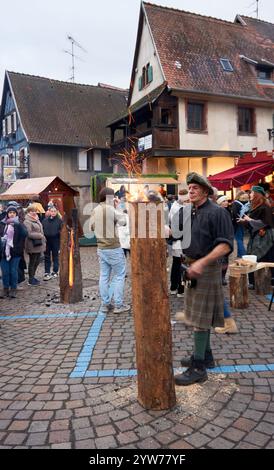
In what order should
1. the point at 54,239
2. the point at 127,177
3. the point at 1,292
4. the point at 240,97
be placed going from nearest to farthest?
the point at 1,292 < the point at 54,239 < the point at 127,177 < the point at 240,97

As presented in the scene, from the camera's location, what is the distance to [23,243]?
26.0ft

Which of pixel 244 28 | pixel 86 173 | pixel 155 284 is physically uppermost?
pixel 244 28

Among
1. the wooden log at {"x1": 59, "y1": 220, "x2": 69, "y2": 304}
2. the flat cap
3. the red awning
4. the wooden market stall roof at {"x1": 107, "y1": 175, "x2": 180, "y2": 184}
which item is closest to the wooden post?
the flat cap

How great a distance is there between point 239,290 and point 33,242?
16.5 feet

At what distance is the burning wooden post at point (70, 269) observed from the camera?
679 cm

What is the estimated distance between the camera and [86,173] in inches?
1108

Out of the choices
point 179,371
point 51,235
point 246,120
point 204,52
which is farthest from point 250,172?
point 204,52

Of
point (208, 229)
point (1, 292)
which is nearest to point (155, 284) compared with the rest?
point (208, 229)

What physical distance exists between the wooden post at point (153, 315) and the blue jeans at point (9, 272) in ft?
17.2

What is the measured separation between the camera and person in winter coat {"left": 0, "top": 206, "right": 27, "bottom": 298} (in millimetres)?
7598

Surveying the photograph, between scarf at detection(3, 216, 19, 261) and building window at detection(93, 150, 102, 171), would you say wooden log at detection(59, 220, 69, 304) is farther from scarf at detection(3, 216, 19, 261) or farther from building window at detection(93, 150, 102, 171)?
building window at detection(93, 150, 102, 171)

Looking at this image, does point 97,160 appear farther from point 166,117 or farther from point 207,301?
point 207,301

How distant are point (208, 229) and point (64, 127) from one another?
25.8 m

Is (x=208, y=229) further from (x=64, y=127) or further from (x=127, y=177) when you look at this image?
(x=64, y=127)
